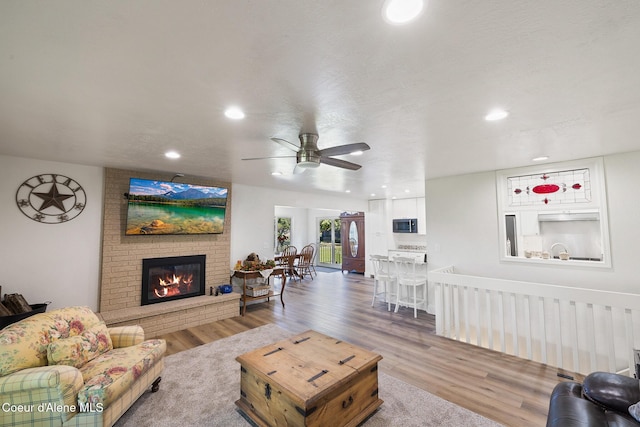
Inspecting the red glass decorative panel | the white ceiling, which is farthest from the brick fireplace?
the red glass decorative panel

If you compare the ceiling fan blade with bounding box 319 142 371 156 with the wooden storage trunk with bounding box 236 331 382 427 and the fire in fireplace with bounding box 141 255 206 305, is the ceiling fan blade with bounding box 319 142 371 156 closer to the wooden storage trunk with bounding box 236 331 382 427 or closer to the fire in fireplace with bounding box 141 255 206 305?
the wooden storage trunk with bounding box 236 331 382 427

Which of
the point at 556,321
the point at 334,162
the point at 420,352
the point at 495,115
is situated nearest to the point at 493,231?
the point at 556,321

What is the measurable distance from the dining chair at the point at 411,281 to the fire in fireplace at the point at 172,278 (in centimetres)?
350

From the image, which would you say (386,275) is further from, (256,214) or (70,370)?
(70,370)

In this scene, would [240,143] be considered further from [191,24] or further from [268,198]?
[268,198]

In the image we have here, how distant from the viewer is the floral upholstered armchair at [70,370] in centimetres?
174

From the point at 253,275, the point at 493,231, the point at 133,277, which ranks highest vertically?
the point at 493,231

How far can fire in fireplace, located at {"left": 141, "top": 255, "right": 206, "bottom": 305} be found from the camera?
13.5 feet

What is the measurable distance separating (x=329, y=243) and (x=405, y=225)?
3.52m

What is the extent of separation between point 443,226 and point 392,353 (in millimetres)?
2277

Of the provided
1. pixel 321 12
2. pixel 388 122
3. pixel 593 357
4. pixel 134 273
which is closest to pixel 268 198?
pixel 134 273

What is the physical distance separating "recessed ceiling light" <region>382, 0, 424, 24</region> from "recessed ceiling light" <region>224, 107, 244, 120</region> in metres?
1.23

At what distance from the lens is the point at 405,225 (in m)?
7.39

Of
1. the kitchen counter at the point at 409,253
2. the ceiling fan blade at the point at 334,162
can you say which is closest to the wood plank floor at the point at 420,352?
the kitchen counter at the point at 409,253
